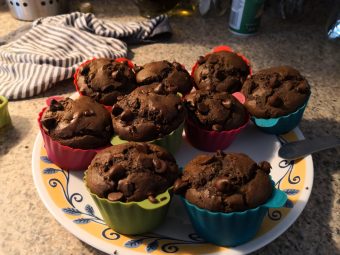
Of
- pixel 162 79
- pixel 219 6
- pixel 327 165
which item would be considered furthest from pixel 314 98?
pixel 219 6

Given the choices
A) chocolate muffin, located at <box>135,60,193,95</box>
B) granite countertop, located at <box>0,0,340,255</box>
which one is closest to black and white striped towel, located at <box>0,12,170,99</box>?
granite countertop, located at <box>0,0,340,255</box>

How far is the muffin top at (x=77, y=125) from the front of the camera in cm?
84

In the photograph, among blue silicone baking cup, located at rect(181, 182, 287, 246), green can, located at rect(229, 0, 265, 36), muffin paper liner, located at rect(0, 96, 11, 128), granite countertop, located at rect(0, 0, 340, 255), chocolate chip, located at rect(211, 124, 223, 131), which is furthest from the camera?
green can, located at rect(229, 0, 265, 36)

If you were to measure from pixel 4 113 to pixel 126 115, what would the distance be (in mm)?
393

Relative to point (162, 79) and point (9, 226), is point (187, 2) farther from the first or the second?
point (9, 226)

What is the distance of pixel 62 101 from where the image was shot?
91cm

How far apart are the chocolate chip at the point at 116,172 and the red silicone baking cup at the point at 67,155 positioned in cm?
15

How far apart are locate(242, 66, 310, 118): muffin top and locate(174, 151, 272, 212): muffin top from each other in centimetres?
24

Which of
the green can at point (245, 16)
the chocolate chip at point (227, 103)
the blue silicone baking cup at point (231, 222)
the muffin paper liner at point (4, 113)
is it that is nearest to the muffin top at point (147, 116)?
the chocolate chip at point (227, 103)

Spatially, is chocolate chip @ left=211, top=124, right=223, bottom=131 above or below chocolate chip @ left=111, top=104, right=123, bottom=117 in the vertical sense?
below

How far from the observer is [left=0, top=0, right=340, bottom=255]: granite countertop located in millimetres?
779

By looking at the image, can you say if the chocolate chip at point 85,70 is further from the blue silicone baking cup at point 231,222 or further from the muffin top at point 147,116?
the blue silicone baking cup at point 231,222

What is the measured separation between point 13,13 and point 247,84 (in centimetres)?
111

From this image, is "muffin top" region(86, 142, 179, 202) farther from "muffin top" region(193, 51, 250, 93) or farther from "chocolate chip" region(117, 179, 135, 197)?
"muffin top" region(193, 51, 250, 93)
